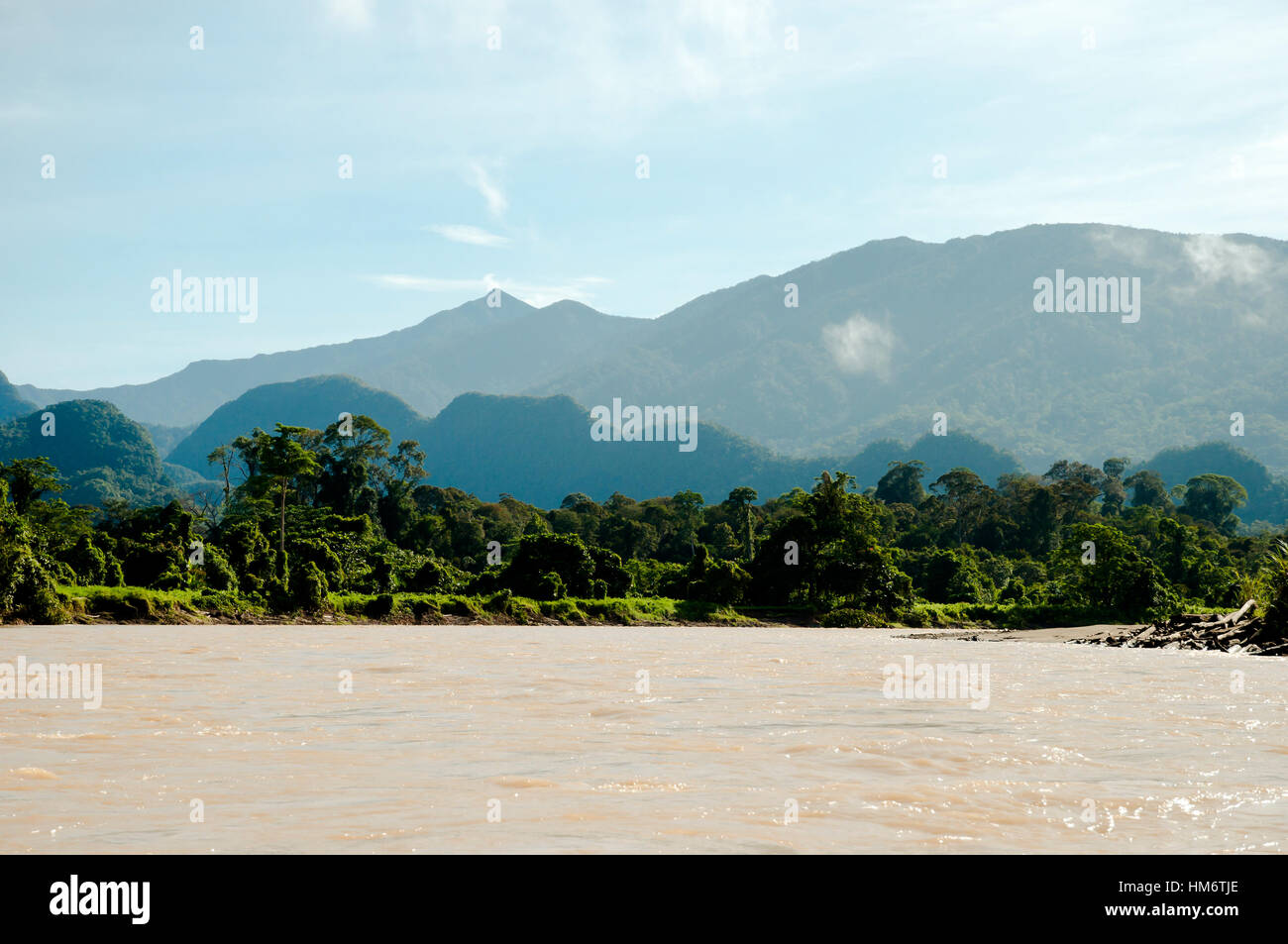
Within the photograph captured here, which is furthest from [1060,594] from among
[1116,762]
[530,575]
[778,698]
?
[1116,762]

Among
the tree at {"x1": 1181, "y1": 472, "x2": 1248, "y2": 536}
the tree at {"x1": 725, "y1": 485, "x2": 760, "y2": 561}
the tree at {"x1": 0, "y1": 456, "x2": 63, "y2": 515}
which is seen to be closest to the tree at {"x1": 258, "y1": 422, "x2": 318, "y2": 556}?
the tree at {"x1": 0, "y1": 456, "x2": 63, "y2": 515}

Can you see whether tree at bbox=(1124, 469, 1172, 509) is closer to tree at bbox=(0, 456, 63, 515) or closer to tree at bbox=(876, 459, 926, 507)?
tree at bbox=(876, 459, 926, 507)

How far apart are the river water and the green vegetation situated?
15546 millimetres

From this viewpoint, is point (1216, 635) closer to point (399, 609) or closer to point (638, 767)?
point (638, 767)

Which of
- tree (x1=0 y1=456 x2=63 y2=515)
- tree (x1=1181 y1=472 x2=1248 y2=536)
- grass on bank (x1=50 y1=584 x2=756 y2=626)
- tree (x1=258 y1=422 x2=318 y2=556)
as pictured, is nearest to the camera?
grass on bank (x1=50 y1=584 x2=756 y2=626)

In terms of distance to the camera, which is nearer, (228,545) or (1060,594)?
(228,545)

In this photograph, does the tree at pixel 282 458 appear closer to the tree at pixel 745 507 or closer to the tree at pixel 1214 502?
the tree at pixel 745 507

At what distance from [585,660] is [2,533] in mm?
23195

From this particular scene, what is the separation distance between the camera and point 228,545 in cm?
4819

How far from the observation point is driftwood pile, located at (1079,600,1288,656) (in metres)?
22.9

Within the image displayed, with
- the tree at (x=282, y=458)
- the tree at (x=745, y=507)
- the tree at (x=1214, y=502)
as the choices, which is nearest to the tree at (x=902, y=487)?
the tree at (x=1214, y=502)

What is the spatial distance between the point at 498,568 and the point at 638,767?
170 feet

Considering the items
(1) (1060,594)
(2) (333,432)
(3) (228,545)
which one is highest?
(2) (333,432)
